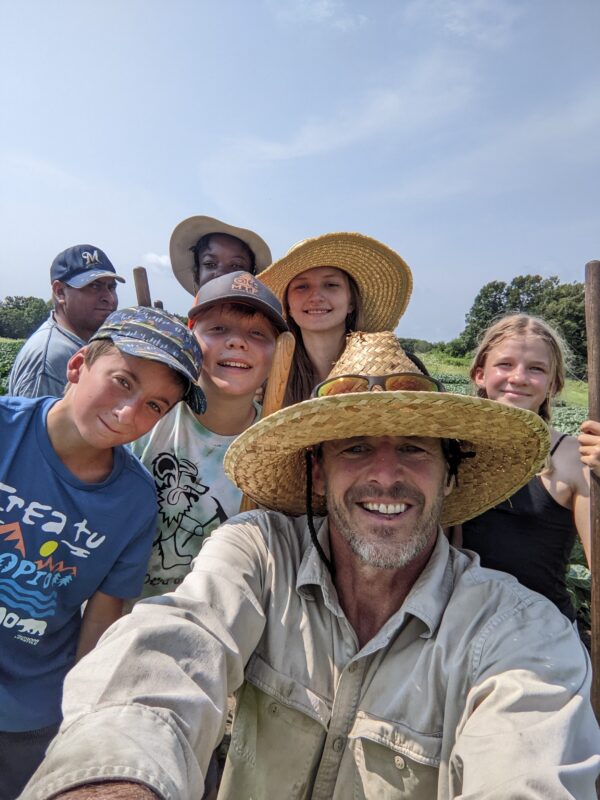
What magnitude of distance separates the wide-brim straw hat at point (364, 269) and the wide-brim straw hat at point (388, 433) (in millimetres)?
1117

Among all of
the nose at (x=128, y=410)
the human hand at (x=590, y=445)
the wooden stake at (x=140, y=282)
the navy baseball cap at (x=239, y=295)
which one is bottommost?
the nose at (x=128, y=410)

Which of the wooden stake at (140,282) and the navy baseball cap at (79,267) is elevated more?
the navy baseball cap at (79,267)

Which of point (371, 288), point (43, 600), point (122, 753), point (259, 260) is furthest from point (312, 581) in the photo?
point (259, 260)

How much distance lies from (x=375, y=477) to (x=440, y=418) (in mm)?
314

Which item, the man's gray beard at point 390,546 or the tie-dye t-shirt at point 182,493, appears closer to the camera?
the man's gray beard at point 390,546

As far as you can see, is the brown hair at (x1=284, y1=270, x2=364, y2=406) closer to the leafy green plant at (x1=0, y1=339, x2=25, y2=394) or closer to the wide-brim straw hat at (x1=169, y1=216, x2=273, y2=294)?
the wide-brim straw hat at (x1=169, y1=216, x2=273, y2=294)

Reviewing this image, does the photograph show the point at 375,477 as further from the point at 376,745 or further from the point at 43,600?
the point at 43,600

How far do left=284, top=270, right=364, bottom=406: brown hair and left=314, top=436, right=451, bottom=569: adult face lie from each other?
1325mm

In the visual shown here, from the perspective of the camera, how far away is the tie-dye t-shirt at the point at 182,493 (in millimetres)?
2254

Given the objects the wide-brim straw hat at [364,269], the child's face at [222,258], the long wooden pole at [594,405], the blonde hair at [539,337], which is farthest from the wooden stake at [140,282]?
the long wooden pole at [594,405]

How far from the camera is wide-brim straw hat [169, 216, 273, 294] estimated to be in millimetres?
3908

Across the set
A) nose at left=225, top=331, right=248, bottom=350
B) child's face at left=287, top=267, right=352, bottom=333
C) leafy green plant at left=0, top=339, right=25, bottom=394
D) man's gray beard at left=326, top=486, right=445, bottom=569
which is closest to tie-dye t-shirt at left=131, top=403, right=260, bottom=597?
nose at left=225, top=331, right=248, bottom=350

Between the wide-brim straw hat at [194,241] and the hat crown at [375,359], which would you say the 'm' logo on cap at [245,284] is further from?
the wide-brim straw hat at [194,241]

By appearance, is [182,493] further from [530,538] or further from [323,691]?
[530,538]
